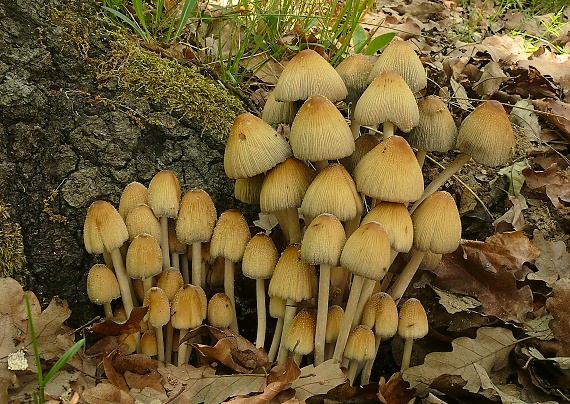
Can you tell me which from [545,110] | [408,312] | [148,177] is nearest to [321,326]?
[408,312]

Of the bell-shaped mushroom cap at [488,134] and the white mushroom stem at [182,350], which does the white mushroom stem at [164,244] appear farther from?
the bell-shaped mushroom cap at [488,134]

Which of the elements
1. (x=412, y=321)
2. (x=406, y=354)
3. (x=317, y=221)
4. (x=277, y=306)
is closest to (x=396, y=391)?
(x=406, y=354)

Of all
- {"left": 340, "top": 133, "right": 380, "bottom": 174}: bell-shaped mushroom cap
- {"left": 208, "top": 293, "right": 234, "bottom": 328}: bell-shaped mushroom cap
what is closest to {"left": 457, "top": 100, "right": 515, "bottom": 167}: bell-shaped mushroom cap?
{"left": 340, "top": 133, "right": 380, "bottom": 174}: bell-shaped mushroom cap

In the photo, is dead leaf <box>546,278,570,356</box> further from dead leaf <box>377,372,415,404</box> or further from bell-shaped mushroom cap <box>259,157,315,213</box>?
bell-shaped mushroom cap <box>259,157,315,213</box>

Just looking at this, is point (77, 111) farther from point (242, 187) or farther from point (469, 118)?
point (469, 118)

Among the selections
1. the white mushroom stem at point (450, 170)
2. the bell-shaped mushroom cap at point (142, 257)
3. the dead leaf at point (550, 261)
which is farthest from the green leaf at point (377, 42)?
the bell-shaped mushroom cap at point (142, 257)

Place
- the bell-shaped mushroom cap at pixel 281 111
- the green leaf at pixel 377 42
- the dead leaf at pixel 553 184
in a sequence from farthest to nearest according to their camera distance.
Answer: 1. the green leaf at pixel 377 42
2. the dead leaf at pixel 553 184
3. the bell-shaped mushroom cap at pixel 281 111
